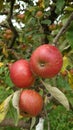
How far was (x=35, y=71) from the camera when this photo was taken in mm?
950

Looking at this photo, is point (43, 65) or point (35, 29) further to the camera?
point (35, 29)

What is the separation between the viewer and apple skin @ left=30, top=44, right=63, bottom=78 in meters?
0.94

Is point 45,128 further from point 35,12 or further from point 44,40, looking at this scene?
point 35,12

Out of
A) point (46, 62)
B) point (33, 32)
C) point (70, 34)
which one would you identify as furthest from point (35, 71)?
point (33, 32)

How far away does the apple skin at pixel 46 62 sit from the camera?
937mm

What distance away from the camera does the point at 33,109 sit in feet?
3.18

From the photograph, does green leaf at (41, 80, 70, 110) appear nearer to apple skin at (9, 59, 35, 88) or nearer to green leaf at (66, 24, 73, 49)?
apple skin at (9, 59, 35, 88)

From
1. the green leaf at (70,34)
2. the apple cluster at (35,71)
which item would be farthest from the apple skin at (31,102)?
the green leaf at (70,34)

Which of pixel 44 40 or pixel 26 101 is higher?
pixel 26 101

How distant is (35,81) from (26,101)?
57mm

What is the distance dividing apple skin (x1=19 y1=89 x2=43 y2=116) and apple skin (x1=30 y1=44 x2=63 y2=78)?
0.19ft

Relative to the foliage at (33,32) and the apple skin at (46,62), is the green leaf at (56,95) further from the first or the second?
the foliage at (33,32)

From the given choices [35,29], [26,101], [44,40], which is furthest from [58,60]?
[35,29]

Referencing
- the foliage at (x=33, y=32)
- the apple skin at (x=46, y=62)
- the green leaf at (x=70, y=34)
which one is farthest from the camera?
the foliage at (x=33, y=32)
